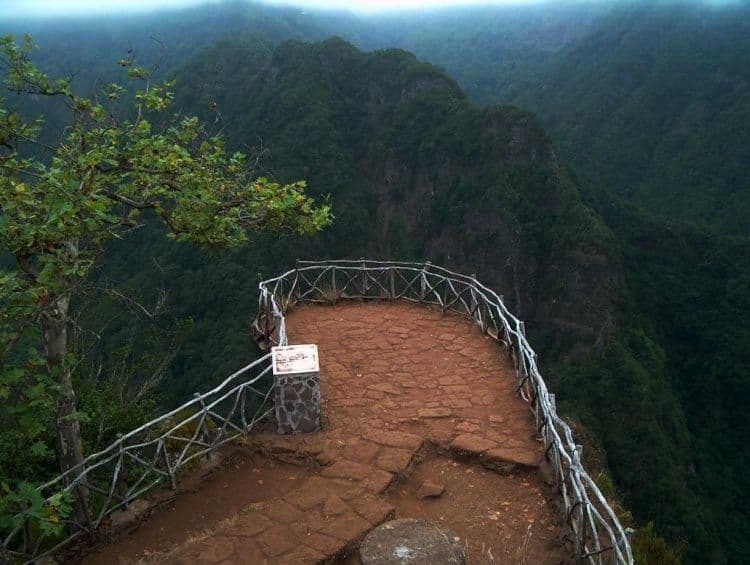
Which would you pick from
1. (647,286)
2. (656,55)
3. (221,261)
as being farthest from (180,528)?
(656,55)

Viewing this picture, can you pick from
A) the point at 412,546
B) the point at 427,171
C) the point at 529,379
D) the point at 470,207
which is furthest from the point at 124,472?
the point at 427,171

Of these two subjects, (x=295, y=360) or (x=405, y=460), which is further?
(x=295, y=360)

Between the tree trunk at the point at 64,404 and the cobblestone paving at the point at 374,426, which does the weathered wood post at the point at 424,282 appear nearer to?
the cobblestone paving at the point at 374,426

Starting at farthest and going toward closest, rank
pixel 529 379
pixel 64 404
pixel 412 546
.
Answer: pixel 529 379
pixel 64 404
pixel 412 546

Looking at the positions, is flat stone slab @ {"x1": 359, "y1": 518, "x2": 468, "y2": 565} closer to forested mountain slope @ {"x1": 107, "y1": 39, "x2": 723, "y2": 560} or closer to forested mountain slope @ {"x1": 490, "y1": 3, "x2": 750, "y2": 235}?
forested mountain slope @ {"x1": 107, "y1": 39, "x2": 723, "y2": 560}

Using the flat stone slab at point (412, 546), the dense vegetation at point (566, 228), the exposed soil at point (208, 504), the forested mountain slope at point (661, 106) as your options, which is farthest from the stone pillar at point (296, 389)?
the forested mountain slope at point (661, 106)

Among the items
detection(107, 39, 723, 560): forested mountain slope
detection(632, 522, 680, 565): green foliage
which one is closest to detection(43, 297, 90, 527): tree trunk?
detection(632, 522, 680, 565): green foliage

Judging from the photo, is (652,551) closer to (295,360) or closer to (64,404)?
(295,360)
